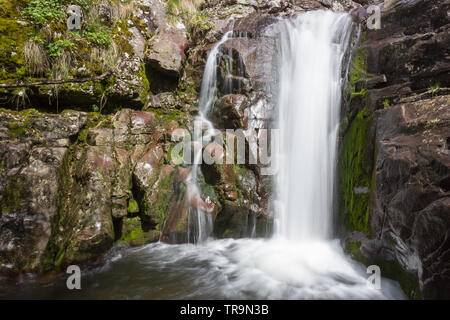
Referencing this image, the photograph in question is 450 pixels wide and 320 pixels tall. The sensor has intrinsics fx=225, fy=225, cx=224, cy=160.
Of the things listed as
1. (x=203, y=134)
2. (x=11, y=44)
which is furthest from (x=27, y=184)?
(x=203, y=134)

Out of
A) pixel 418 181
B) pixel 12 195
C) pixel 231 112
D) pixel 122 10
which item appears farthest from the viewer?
pixel 122 10

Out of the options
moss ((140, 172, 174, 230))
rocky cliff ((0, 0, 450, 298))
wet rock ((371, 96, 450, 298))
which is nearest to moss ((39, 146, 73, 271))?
rocky cliff ((0, 0, 450, 298))

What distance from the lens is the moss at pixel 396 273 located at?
8.71 ft

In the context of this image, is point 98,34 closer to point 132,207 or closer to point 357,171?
point 132,207

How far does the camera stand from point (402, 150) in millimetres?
2852

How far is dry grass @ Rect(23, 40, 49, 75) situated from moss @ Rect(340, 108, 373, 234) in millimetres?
6352

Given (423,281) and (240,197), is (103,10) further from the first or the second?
(423,281)

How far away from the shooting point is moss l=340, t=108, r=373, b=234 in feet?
11.8

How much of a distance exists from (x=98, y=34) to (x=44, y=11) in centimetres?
106

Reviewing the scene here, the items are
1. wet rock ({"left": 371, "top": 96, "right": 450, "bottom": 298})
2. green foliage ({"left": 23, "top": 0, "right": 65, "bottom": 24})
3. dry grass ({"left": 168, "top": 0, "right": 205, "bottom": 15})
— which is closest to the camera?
wet rock ({"left": 371, "top": 96, "right": 450, "bottom": 298})

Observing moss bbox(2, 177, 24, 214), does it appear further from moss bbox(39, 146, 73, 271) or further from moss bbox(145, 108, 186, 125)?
moss bbox(145, 108, 186, 125)

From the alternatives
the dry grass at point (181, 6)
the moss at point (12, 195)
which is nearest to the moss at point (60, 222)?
the moss at point (12, 195)

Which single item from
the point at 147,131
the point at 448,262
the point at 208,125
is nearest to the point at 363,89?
the point at 448,262

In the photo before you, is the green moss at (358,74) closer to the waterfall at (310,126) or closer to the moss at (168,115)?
the waterfall at (310,126)
